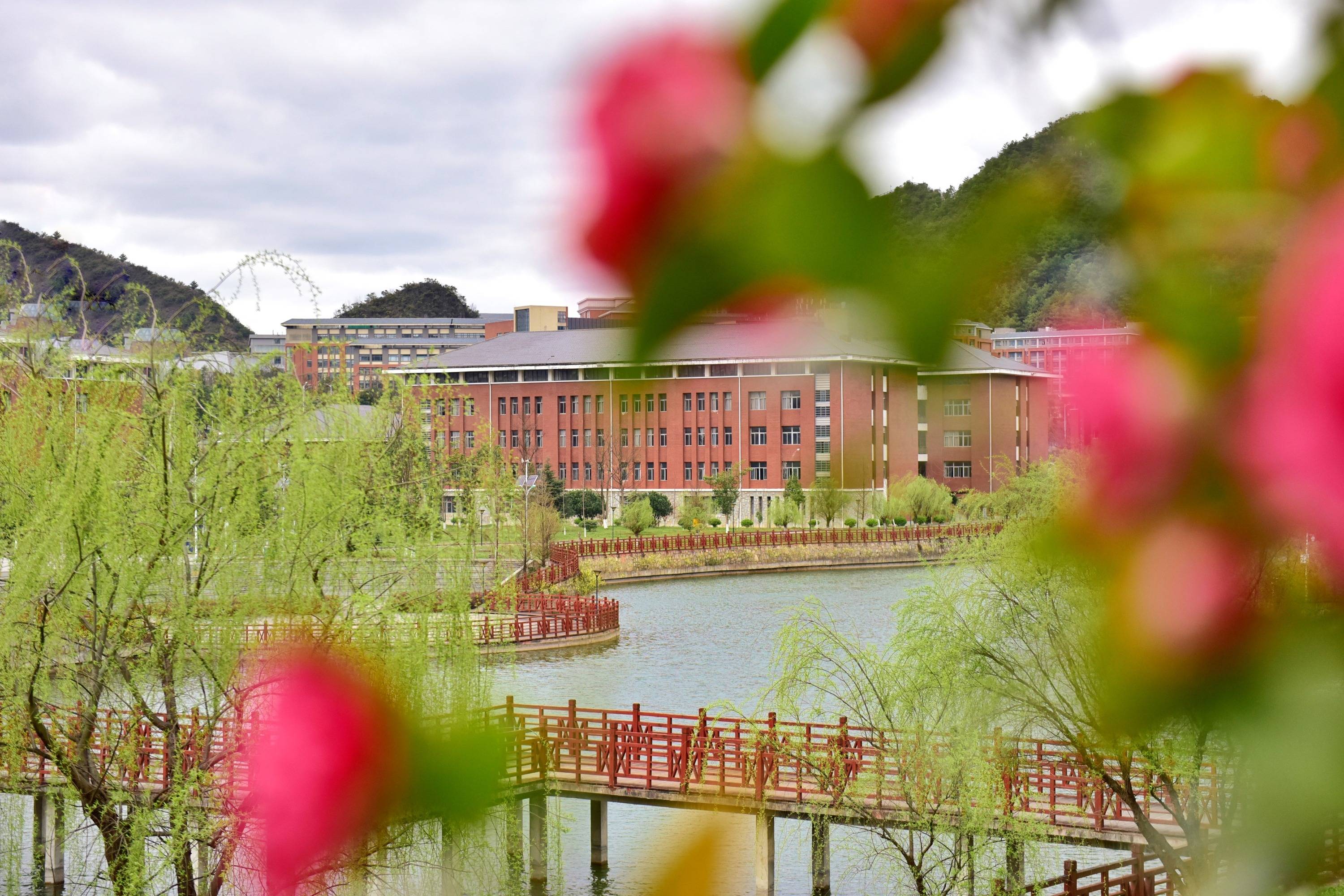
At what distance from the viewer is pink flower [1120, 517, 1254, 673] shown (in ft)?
1.12

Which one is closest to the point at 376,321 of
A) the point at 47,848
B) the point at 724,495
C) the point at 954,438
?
the point at 954,438

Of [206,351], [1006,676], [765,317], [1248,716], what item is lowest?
[1006,676]

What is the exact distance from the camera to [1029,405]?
0.57m

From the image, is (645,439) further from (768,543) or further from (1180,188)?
(768,543)

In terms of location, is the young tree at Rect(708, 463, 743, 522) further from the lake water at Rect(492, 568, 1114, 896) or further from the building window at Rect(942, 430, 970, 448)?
the building window at Rect(942, 430, 970, 448)

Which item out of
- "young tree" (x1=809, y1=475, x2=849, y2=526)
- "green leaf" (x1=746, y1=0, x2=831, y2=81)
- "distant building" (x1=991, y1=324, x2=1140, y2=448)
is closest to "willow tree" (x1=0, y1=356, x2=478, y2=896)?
"young tree" (x1=809, y1=475, x2=849, y2=526)

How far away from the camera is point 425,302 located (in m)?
1.08

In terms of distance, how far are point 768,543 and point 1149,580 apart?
35214 mm

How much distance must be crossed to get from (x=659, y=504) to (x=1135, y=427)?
37.4m

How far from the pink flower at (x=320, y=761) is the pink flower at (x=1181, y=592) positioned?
0.23 meters

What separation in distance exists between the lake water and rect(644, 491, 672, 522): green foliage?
179 inches

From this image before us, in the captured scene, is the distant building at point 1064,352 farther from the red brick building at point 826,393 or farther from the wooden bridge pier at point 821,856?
the wooden bridge pier at point 821,856

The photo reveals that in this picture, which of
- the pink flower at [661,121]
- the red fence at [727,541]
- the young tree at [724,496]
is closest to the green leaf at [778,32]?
the pink flower at [661,121]

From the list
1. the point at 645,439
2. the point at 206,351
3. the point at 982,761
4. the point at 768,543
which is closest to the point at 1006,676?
the point at 982,761
